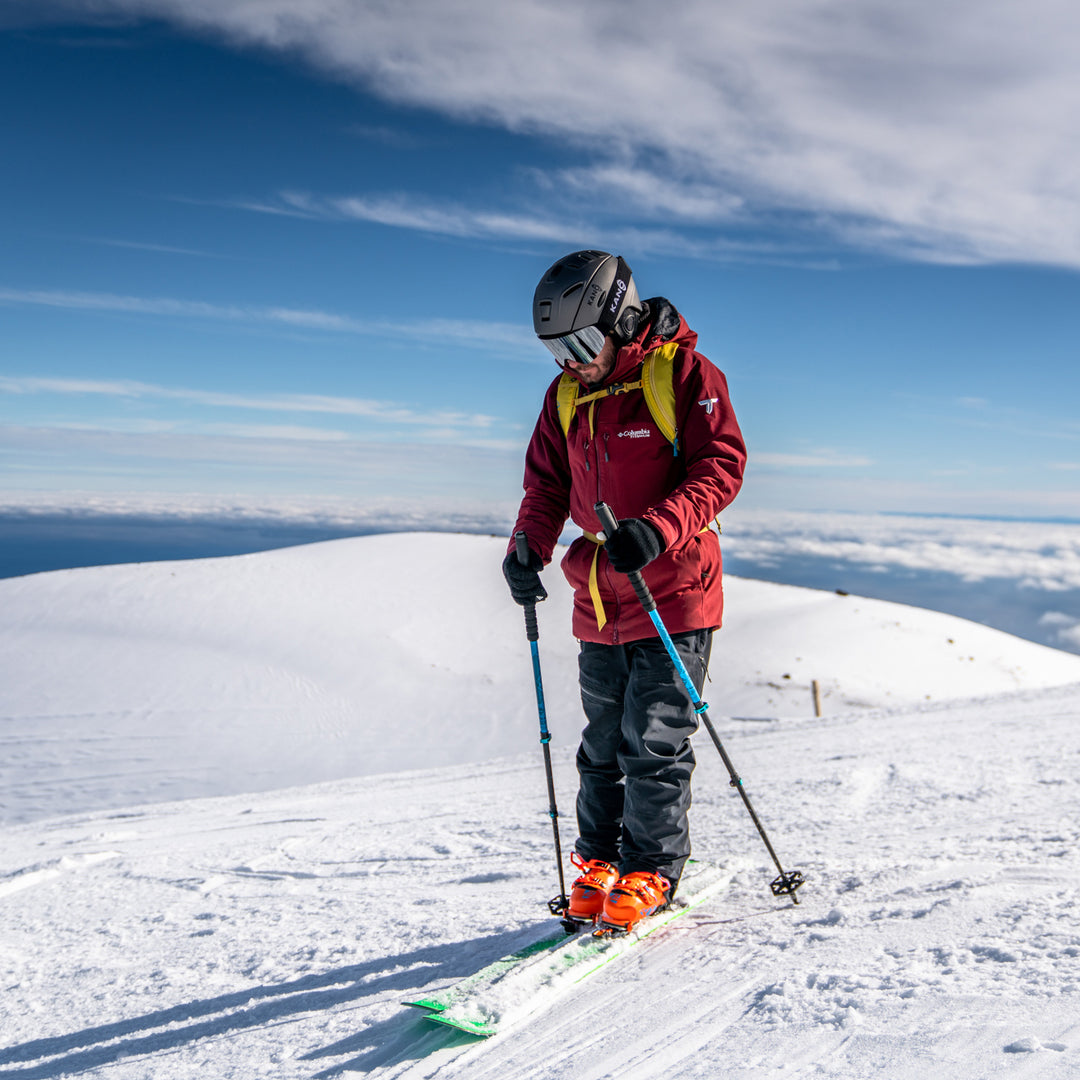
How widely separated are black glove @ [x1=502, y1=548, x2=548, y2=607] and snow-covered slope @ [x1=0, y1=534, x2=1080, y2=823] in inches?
383

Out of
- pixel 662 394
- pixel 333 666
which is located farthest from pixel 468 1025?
pixel 333 666

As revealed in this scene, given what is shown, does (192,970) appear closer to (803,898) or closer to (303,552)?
(803,898)

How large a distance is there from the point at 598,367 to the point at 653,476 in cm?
43

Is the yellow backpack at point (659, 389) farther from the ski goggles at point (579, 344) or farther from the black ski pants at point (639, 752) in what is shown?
the black ski pants at point (639, 752)

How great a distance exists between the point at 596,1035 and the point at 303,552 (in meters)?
19.5

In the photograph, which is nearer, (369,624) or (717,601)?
(717,601)

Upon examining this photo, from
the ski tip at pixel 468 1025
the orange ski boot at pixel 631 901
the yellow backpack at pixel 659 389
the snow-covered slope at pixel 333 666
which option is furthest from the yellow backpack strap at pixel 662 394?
the snow-covered slope at pixel 333 666

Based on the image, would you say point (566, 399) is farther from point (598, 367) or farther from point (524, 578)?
point (524, 578)

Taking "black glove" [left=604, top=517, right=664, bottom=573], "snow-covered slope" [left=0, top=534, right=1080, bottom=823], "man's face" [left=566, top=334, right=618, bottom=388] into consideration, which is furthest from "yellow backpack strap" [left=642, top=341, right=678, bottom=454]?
"snow-covered slope" [left=0, top=534, right=1080, bottom=823]

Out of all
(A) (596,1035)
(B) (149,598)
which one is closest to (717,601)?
(A) (596,1035)

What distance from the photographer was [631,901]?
268 cm

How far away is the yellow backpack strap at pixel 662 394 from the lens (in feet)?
9.22

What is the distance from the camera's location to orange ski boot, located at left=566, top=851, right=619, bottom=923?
280cm

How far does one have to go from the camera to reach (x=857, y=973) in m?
2.23
